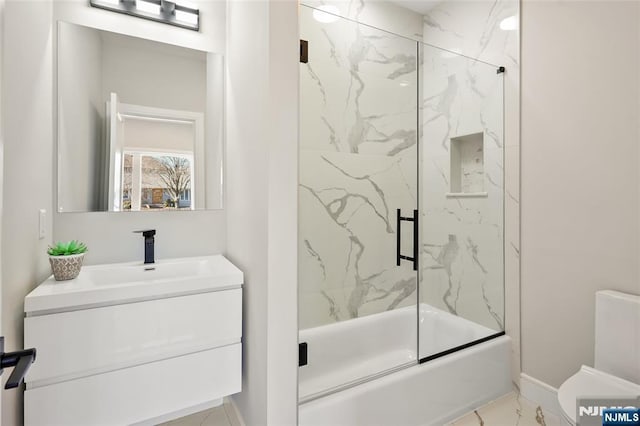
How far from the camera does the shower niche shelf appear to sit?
248cm

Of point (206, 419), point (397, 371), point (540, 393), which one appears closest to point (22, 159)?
point (206, 419)

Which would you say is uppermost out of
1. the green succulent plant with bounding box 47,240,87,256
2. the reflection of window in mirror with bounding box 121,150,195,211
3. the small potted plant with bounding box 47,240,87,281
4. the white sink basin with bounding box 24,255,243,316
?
the reflection of window in mirror with bounding box 121,150,195,211

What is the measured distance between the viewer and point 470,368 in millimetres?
2020

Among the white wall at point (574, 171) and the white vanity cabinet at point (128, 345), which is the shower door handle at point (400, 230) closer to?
the white wall at point (574, 171)

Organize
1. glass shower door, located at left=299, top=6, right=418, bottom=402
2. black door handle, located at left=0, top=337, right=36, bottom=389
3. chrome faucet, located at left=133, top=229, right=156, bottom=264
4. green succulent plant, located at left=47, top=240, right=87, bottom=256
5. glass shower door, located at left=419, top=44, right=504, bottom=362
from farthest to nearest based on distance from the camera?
glass shower door, located at left=419, top=44, right=504, bottom=362 → glass shower door, located at left=299, top=6, right=418, bottom=402 → chrome faucet, located at left=133, top=229, right=156, bottom=264 → green succulent plant, located at left=47, top=240, right=87, bottom=256 → black door handle, located at left=0, top=337, right=36, bottom=389

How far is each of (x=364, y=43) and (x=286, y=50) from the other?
1.15 metres

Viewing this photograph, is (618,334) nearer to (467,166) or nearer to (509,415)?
(509,415)

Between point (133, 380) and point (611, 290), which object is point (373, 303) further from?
point (133, 380)

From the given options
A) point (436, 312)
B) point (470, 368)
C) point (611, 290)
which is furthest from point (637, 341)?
point (436, 312)

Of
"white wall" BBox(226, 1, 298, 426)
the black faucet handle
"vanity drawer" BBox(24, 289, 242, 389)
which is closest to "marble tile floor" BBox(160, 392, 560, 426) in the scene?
"white wall" BBox(226, 1, 298, 426)

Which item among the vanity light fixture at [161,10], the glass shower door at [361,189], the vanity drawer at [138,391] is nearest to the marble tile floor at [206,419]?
the vanity drawer at [138,391]

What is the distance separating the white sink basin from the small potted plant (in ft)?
0.11

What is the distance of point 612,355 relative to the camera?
1.65 m

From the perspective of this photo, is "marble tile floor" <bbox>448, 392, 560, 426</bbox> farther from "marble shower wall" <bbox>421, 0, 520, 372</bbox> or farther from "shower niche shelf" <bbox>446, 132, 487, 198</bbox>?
"shower niche shelf" <bbox>446, 132, 487, 198</bbox>
